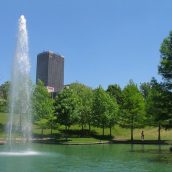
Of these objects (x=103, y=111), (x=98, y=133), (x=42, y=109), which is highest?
(x=42, y=109)

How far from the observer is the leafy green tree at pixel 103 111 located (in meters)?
64.9

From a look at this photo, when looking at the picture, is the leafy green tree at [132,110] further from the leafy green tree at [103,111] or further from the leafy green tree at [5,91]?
the leafy green tree at [5,91]

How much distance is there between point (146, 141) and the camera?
58.6 metres

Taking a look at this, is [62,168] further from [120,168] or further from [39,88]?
[39,88]

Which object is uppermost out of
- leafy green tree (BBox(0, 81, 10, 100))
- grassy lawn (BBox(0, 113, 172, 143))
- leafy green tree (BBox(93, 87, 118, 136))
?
leafy green tree (BBox(0, 81, 10, 100))

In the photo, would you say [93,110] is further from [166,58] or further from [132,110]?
[166,58]

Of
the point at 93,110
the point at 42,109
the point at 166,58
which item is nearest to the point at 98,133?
the point at 93,110

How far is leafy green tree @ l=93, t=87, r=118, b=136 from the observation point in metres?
64.9

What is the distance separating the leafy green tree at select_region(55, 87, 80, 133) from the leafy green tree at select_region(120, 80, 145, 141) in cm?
800

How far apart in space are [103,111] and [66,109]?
7434 mm

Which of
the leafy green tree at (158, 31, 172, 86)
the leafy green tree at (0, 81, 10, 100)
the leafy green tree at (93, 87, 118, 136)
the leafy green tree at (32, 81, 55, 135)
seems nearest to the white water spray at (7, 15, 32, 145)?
the leafy green tree at (158, 31, 172, 86)

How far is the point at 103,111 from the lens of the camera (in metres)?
65.4

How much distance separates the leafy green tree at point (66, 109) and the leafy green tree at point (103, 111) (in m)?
4.60

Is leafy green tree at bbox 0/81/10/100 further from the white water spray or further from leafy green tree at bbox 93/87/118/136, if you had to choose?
the white water spray
